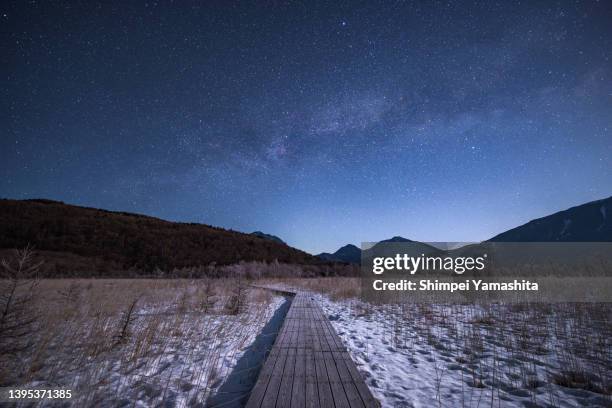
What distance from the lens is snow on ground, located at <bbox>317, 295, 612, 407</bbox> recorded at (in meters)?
3.42

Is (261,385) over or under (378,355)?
over

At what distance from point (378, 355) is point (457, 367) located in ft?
4.54

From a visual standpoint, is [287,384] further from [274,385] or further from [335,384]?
[335,384]

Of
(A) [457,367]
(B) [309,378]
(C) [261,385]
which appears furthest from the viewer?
(A) [457,367]

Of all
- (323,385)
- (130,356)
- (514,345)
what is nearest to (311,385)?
(323,385)

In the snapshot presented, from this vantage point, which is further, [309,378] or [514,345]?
[514,345]

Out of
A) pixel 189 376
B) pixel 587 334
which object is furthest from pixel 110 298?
pixel 587 334

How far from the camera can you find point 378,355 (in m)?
5.29

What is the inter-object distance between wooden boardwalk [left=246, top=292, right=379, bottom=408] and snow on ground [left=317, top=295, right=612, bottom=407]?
41 centimetres

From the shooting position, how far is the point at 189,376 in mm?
4363

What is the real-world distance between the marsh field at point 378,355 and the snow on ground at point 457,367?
2cm

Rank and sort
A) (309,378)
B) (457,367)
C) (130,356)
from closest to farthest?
(309,378) → (457,367) → (130,356)

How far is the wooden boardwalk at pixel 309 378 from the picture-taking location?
9.96 ft

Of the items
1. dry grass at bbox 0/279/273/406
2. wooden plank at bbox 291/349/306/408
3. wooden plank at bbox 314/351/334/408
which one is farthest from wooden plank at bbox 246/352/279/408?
dry grass at bbox 0/279/273/406
